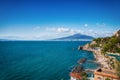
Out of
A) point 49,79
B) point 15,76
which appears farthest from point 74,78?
point 15,76

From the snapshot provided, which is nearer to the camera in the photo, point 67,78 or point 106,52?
point 67,78

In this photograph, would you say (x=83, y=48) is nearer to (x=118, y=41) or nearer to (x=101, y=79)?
(x=118, y=41)

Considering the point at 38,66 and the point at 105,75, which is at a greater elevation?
the point at 105,75

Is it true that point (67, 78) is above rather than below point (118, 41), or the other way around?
below

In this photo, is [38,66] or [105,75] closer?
[105,75]

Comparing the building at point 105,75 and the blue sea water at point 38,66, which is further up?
the building at point 105,75

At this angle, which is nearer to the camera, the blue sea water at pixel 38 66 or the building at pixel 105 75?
the building at pixel 105 75

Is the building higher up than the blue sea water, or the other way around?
the building

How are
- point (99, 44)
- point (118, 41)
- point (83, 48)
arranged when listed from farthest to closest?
point (83, 48) → point (99, 44) → point (118, 41)

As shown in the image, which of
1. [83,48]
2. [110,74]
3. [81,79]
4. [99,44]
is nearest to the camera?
[110,74]

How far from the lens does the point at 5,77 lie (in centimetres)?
4138

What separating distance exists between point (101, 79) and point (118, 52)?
52.6 metres

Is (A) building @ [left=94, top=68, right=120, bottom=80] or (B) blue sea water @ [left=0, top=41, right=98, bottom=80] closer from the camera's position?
(A) building @ [left=94, top=68, right=120, bottom=80]

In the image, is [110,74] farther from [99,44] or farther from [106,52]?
[99,44]
